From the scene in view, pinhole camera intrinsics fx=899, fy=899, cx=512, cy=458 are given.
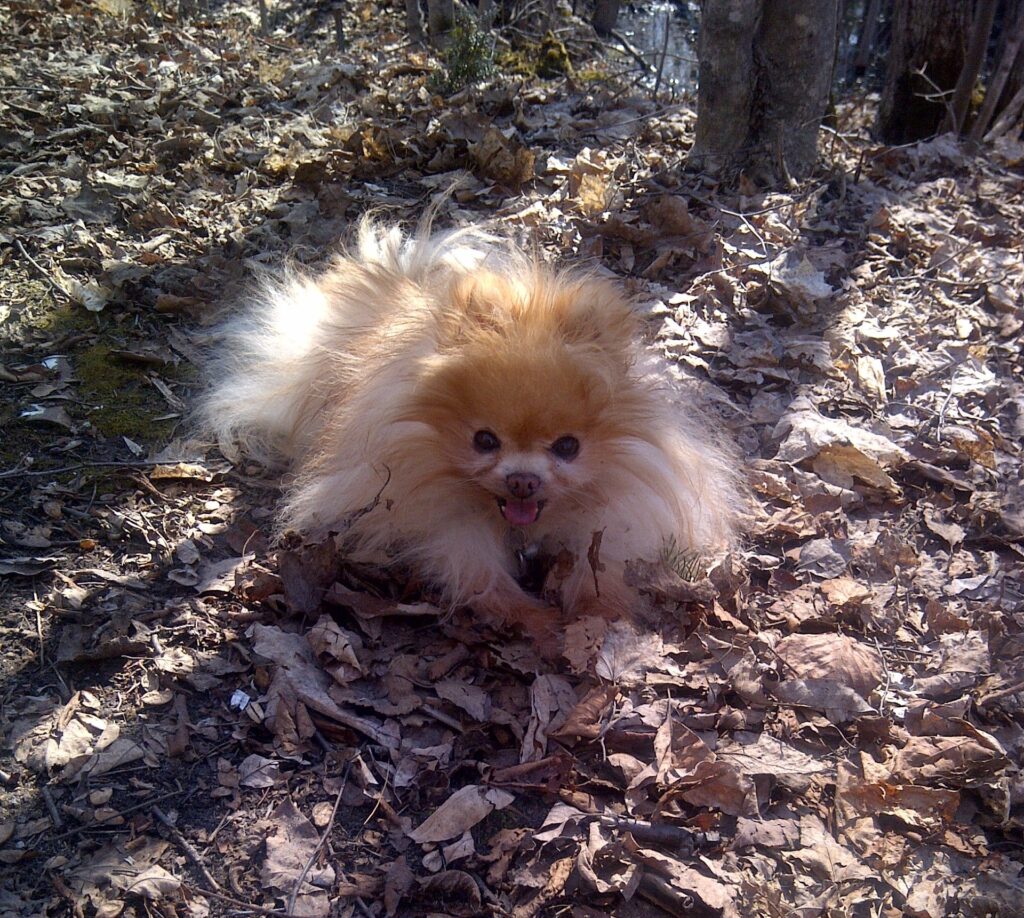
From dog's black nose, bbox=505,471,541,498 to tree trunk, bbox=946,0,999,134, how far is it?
4.96 meters

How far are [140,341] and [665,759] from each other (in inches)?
125

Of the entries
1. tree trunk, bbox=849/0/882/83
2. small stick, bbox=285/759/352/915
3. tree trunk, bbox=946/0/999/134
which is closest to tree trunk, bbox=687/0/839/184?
tree trunk, bbox=946/0/999/134

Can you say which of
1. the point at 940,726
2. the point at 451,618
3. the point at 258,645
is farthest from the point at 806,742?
the point at 258,645

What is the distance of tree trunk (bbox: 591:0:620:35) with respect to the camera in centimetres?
885

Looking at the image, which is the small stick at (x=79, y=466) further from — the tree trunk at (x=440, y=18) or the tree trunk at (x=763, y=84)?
the tree trunk at (x=440, y=18)

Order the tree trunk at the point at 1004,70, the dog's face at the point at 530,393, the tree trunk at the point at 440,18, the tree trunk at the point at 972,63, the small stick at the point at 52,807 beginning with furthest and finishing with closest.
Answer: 1. the tree trunk at the point at 440,18
2. the tree trunk at the point at 1004,70
3. the tree trunk at the point at 972,63
4. the dog's face at the point at 530,393
5. the small stick at the point at 52,807

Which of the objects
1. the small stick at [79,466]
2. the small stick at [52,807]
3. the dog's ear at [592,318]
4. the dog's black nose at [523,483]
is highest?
the dog's ear at [592,318]

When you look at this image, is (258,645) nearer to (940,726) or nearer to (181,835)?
(181,835)

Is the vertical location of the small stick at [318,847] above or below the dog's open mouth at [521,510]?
below

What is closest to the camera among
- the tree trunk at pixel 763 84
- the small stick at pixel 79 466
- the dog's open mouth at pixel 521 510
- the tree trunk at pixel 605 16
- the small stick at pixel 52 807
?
the small stick at pixel 52 807

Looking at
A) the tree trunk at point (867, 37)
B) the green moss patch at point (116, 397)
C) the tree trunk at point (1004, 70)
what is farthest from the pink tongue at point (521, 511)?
the tree trunk at point (867, 37)

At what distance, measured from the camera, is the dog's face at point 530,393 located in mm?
2898

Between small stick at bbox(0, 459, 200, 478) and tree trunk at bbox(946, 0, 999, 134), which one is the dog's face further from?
tree trunk at bbox(946, 0, 999, 134)

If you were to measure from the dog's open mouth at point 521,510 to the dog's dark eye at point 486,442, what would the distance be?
0.18 metres
